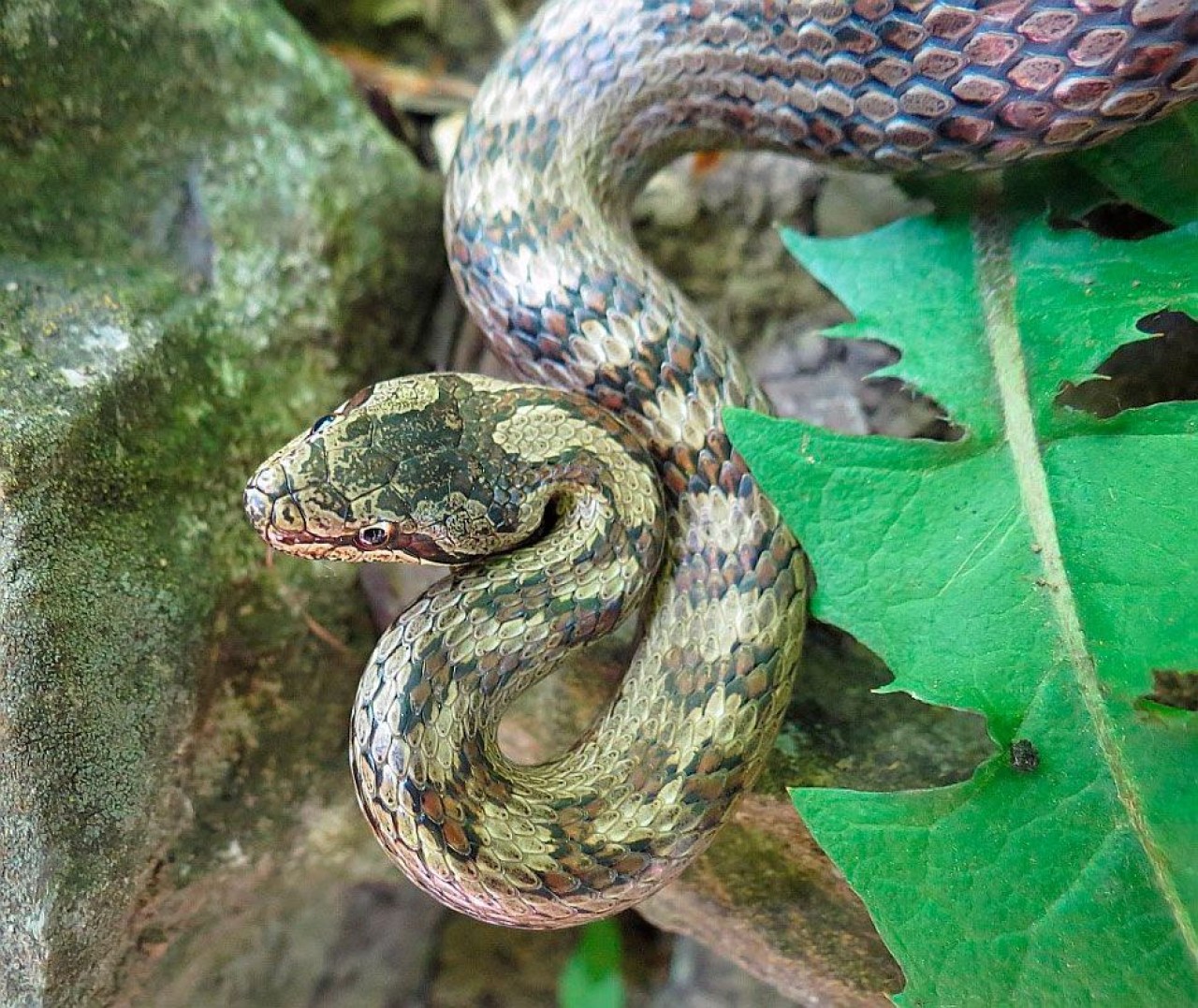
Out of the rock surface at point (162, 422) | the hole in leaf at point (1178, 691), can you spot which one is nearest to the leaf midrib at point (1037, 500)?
the hole in leaf at point (1178, 691)

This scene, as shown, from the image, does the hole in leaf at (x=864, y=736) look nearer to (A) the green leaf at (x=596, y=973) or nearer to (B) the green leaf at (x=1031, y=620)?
(B) the green leaf at (x=1031, y=620)

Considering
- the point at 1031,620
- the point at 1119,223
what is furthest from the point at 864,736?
the point at 1119,223

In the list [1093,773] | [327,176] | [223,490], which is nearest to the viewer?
[1093,773]

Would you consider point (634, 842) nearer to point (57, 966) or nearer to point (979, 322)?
point (57, 966)

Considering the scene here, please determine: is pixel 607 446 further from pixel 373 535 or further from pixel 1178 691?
pixel 1178 691

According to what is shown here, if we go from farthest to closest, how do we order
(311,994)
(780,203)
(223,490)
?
1. (311,994)
2. (780,203)
3. (223,490)

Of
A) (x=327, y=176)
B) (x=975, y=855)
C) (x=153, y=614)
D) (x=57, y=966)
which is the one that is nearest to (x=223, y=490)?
(x=153, y=614)

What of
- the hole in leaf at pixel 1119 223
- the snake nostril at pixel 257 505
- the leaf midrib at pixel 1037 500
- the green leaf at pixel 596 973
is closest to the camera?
the leaf midrib at pixel 1037 500
